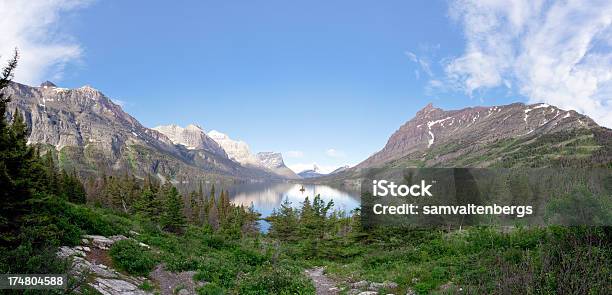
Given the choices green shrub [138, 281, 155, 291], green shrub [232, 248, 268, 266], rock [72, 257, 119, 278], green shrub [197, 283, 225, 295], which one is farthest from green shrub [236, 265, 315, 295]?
green shrub [232, 248, 268, 266]

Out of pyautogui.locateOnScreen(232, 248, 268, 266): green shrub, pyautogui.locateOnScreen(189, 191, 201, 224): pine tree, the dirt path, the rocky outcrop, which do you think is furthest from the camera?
pyautogui.locateOnScreen(189, 191, 201, 224): pine tree

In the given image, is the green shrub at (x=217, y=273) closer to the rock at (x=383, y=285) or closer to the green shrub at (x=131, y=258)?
the green shrub at (x=131, y=258)

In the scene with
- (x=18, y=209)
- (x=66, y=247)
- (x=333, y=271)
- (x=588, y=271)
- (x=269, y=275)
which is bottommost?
(x=333, y=271)

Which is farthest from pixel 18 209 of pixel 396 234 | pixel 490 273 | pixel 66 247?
pixel 396 234

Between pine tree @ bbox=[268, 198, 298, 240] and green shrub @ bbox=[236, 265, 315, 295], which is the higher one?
green shrub @ bbox=[236, 265, 315, 295]

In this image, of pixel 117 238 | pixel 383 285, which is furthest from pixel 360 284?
pixel 117 238

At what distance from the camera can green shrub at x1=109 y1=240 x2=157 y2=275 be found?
14531mm

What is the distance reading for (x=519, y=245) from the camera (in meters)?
15.2

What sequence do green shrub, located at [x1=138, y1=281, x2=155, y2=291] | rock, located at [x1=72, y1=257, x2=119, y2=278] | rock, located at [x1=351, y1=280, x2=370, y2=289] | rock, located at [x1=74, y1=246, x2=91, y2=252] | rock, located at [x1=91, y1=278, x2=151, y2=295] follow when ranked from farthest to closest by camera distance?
rock, located at [x1=351, y1=280, x2=370, y2=289] → rock, located at [x1=74, y1=246, x2=91, y2=252] → green shrub, located at [x1=138, y1=281, x2=155, y2=291] → rock, located at [x1=72, y1=257, x2=119, y2=278] → rock, located at [x1=91, y1=278, x2=151, y2=295]

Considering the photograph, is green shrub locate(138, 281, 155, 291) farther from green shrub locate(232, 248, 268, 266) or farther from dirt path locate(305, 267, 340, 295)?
green shrub locate(232, 248, 268, 266)

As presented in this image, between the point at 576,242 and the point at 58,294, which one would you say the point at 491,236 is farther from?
the point at 58,294

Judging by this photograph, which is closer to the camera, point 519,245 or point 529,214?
point 519,245

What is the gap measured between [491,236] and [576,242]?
17.6 ft

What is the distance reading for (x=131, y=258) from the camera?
49.6ft
